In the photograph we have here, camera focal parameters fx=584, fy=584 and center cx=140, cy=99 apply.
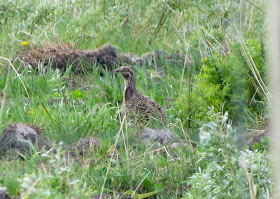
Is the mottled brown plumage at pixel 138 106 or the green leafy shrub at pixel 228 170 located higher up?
the green leafy shrub at pixel 228 170

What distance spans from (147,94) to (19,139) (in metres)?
2.11

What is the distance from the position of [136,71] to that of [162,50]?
71cm

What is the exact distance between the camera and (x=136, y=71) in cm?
687

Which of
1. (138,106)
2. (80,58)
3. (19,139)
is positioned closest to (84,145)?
(19,139)

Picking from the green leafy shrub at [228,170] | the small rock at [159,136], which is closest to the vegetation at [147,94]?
the green leafy shrub at [228,170]

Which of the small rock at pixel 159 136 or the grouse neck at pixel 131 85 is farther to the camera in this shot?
the grouse neck at pixel 131 85

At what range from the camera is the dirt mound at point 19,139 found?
177 inches

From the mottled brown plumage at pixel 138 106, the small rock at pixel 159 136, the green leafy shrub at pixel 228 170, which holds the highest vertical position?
the green leafy shrub at pixel 228 170

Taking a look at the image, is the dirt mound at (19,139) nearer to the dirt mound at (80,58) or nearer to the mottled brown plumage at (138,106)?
the mottled brown plumage at (138,106)

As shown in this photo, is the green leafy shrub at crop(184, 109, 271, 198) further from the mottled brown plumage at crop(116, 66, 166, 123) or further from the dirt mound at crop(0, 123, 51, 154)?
the mottled brown plumage at crop(116, 66, 166, 123)

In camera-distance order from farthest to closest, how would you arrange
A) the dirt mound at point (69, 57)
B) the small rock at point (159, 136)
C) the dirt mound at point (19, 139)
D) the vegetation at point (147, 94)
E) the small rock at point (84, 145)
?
1. the dirt mound at point (69, 57)
2. the small rock at point (159, 136)
3. the small rock at point (84, 145)
4. the dirt mound at point (19, 139)
5. the vegetation at point (147, 94)

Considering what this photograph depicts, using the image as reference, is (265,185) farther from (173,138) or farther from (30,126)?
(30,126)

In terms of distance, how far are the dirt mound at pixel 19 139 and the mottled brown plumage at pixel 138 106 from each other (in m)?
0.92

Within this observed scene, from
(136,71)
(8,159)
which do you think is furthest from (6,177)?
(136,71)
